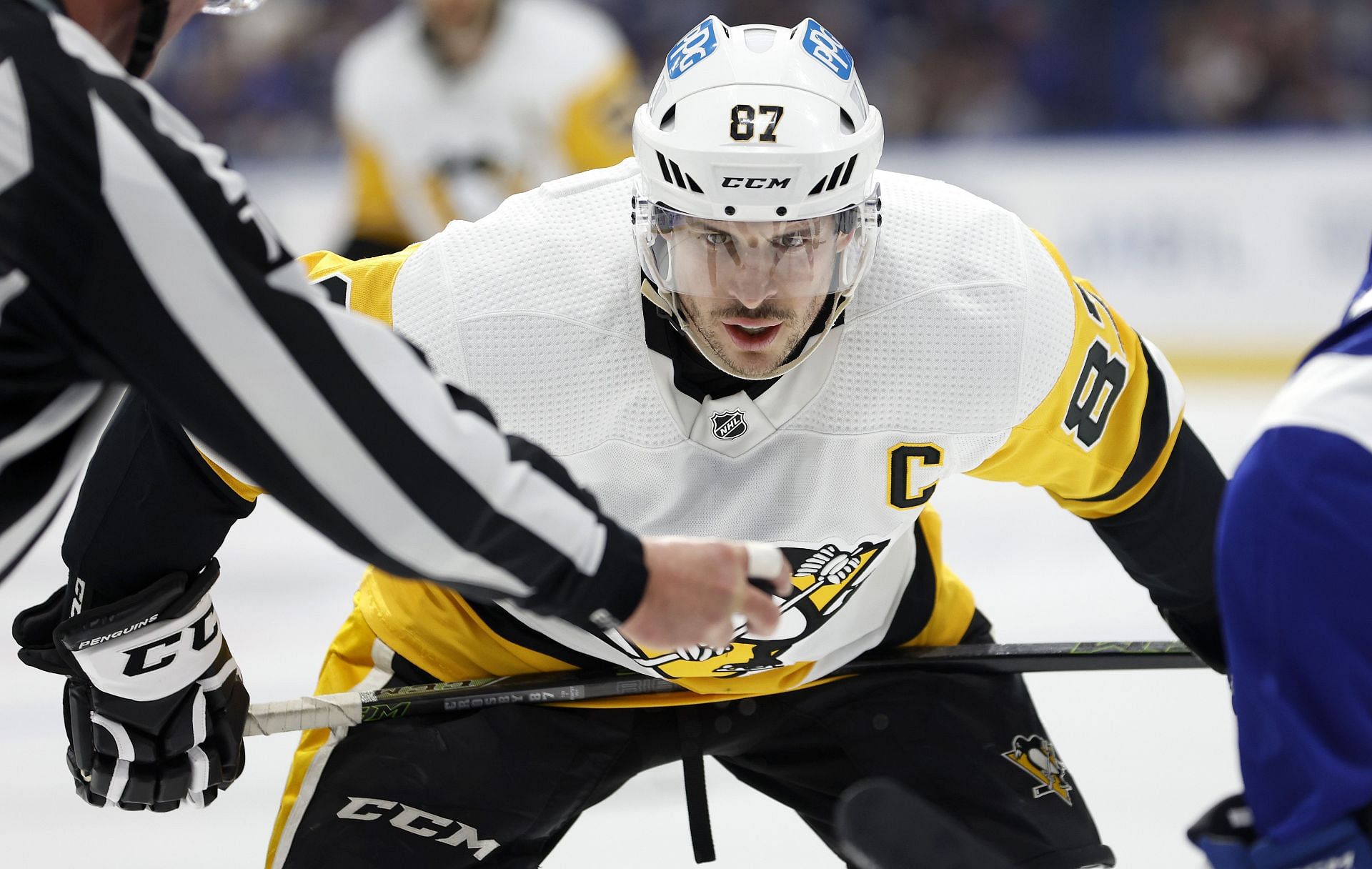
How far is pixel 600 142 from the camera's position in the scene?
4.88 meters

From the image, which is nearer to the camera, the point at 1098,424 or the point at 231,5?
the point at 231,5

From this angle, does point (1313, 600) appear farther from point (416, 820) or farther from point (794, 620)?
point (416, 820)

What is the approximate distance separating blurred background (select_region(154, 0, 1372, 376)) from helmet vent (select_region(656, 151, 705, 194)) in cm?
305

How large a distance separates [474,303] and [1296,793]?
109cm

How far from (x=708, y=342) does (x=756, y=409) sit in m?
0.11

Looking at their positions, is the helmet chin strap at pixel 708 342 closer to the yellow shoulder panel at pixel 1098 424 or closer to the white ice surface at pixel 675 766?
the yellow shoulder panel at pixel 1098 424

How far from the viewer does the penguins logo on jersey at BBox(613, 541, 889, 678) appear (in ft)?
6.59

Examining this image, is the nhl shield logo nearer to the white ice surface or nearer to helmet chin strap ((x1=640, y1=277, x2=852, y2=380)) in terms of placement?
helmet chin strap ((x1=640, y1=277, x2=852, y2=380))

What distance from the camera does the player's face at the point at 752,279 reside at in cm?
187

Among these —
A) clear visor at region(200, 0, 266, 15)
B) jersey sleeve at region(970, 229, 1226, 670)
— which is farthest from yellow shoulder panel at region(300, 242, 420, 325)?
jersey sleeve at region(970, 229, 1226, 670)

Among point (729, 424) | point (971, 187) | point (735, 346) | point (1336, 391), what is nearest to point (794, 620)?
point (729, 424)

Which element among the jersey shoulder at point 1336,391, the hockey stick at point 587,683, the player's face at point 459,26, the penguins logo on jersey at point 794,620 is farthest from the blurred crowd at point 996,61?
the jersey shoulder at point 1336,391

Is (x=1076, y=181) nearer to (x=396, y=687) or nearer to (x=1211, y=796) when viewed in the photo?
→ (x=1211, y=796)

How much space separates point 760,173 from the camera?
6.02 feet
